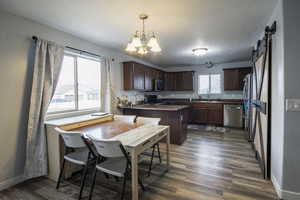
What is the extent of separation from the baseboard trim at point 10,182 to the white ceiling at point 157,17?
2337 millimetres

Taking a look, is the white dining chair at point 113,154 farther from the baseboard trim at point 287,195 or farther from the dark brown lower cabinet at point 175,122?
the dark brown lower cabinet at point 175,122

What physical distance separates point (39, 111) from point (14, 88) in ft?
1.47

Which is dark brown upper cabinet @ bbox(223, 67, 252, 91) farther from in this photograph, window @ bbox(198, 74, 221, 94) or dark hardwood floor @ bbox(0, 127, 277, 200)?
dark hardwood floor @ bbox(0, 127, 277, 200)

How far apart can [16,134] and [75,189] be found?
1179 millimetres

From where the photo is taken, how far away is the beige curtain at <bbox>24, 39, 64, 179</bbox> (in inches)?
88.9

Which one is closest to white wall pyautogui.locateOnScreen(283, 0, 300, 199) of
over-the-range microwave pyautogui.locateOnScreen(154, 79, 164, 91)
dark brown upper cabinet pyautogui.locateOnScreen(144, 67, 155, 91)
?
dark brown upper cabinet pyautogui.locateOnScreen(144, 67, 155, 91)

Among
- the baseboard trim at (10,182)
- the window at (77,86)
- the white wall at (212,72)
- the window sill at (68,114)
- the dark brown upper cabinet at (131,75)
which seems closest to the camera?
the baseboard trim at (10,182)

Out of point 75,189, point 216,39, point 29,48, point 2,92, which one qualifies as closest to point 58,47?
point 29,48

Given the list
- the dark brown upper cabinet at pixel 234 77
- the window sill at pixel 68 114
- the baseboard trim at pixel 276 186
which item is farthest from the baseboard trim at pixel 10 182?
the dark brown upper cabinet at pixel 234 77

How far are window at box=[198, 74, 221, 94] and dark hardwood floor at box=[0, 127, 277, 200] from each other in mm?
3654

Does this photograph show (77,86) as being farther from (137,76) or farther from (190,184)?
(190,184)

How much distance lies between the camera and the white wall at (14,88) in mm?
2084

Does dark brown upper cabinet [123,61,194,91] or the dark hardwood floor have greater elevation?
dark brown upper cabinet [123,61,194,91]

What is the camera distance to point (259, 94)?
2650 millimetres
